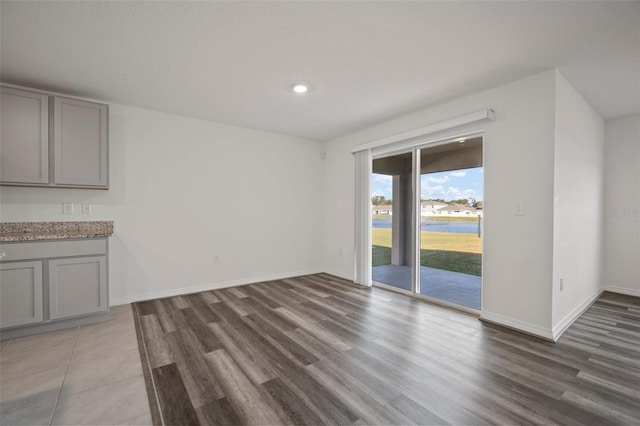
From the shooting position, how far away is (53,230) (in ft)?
10.5

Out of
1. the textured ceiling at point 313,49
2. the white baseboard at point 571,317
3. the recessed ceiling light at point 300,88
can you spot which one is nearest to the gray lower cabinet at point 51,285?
the textured ceiling at point 313,49

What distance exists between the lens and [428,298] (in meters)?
3.74

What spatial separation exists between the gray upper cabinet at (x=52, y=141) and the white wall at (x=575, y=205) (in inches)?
191

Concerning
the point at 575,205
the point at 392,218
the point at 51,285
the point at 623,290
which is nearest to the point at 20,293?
the point at 51,285

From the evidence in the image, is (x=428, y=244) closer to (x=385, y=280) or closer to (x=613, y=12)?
(x=385, y=280)

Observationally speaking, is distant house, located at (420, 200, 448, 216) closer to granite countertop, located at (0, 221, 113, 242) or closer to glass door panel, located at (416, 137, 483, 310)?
glass door panel, located at (416, 137, 483, 310)

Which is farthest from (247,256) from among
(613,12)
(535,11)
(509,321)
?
(613,12)

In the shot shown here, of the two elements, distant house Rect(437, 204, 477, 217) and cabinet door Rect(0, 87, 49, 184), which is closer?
cabinet door Rect(0, 87, 49, 184)

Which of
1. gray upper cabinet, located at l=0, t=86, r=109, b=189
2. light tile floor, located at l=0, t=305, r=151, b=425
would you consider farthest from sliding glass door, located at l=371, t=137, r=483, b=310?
gray upper cabinet, located at l=0, t=86, r=109, b=189

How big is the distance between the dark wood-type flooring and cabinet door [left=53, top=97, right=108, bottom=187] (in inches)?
65.6

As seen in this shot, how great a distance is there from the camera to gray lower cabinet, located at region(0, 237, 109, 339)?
2.57 m

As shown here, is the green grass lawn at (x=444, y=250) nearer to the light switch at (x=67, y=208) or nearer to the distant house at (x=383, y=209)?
the distant house at (x=383, y=209)

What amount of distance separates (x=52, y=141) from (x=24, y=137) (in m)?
0.21

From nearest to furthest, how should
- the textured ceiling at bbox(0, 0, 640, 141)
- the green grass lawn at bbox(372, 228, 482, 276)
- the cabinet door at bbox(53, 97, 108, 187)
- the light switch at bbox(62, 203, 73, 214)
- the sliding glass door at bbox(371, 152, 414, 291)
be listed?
the textured ceiling at bbox(0, 0, 640, 141) < the cabinet door at bbox(53, 97, 108, 187) < the light switch at bbox(62, 203, 73, 214) < the green grass lawn at bbox(372, 228, 482, 276) < the sliding glass door at bbox(371, 152, 414, 291)
